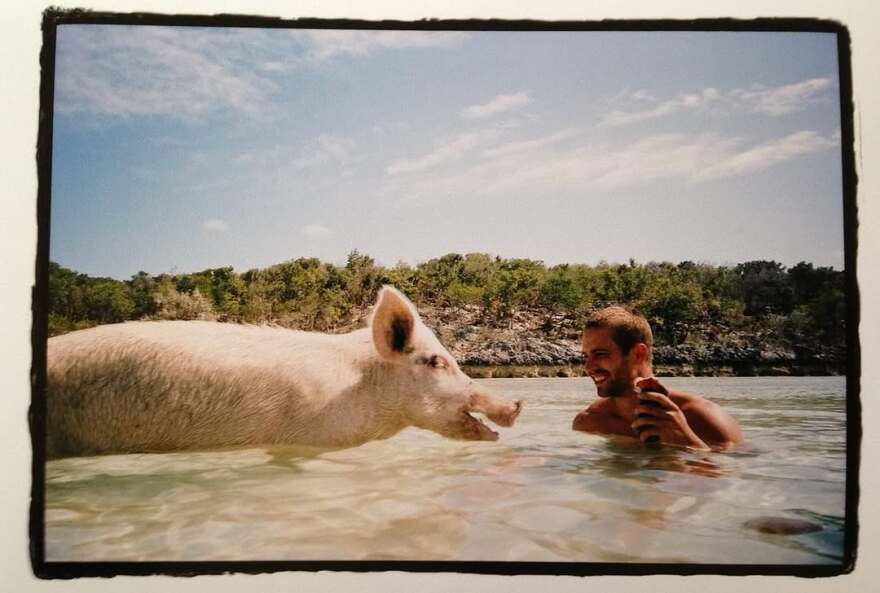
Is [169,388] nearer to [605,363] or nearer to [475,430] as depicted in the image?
[475,430]

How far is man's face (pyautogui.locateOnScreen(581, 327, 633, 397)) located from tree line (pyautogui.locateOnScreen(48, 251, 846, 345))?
92mm

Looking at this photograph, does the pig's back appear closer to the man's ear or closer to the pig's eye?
the pig's eye

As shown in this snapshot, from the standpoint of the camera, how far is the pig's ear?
2.35 metres

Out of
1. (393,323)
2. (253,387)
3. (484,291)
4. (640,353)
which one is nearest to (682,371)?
(640,353)

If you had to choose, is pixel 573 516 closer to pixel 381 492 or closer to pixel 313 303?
pixel 381 492

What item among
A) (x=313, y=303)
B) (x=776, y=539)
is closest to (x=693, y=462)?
(x=776, y=539)

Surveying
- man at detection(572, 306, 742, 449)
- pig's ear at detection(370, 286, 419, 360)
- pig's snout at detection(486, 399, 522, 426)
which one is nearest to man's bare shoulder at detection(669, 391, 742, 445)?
man at detection(572, 306, 742, 449)

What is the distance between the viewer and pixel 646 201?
242cm

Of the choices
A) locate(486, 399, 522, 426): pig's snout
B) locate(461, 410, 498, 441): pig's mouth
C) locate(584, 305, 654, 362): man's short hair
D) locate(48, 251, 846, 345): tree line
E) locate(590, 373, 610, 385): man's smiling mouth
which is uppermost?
locate(48, 251, 846, 345): tree line

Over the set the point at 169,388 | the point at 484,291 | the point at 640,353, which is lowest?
the point at 169,388

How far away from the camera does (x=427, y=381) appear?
2.37 metres

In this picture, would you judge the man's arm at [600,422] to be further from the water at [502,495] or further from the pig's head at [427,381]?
the pig's head at [427,381]

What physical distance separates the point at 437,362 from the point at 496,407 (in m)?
0.24

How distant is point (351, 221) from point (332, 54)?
570mm
